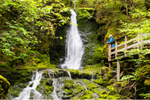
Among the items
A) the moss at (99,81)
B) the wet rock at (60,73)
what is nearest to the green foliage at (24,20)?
the wet rock at (60,73)

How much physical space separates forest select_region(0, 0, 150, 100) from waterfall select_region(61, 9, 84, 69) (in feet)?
0.40

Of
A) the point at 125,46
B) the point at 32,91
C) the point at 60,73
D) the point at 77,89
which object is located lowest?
the point at 77,89

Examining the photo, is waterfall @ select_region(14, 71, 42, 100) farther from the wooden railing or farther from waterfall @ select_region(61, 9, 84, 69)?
the wooden railing

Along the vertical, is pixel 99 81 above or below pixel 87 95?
above

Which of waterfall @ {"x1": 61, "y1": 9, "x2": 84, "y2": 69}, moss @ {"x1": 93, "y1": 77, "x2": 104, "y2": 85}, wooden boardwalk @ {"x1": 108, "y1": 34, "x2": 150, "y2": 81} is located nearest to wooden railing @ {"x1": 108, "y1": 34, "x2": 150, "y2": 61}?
wooden boardwalk @ {"x1": 108, "y1": 34, "x2": 150, "y2": 81}

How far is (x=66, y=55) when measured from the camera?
15.0 meters

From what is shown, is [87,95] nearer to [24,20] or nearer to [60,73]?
[60,73]

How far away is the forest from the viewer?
5.07 metres

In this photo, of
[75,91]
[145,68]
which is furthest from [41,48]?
[145,68]

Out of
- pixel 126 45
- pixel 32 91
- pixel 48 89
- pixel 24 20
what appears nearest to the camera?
pixel 24 20

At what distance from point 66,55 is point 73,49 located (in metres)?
1.16

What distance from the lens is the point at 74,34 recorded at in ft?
54.1

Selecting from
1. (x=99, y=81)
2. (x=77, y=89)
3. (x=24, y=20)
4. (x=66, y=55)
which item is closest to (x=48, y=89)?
(x=77, y=89)

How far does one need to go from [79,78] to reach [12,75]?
15.9ft
